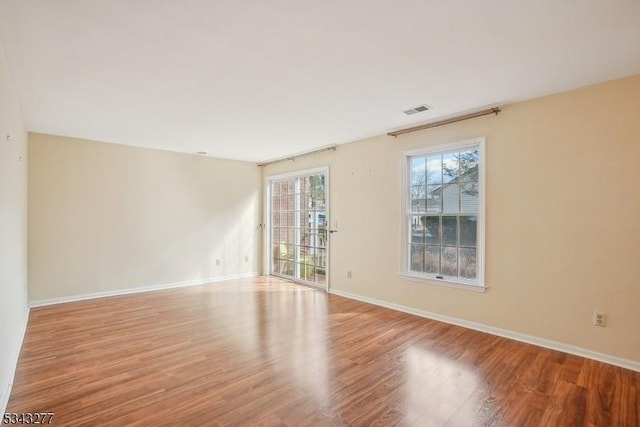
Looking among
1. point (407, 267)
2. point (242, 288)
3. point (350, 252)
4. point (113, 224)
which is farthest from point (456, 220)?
point (113, 224)

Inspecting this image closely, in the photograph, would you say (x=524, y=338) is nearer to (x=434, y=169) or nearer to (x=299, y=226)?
(x=434, y=169)

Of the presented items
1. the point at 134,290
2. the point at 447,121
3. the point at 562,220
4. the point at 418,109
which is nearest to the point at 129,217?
the point at 134,290

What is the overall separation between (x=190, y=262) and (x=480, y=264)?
4858 mm

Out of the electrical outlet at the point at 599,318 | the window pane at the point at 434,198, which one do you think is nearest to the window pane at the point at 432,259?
the window pane at the point at 434,198

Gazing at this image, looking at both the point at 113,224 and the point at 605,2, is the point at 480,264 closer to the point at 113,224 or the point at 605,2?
the point at 605,2

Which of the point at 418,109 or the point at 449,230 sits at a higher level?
the point at 418,109

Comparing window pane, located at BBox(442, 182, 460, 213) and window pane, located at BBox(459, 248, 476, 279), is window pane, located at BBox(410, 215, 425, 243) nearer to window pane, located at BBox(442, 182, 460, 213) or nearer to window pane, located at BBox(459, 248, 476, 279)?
window pane, located at BBox(442, 182, 460, 213)

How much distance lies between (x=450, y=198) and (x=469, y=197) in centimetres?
23

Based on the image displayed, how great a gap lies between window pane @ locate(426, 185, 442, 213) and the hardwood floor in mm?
1418

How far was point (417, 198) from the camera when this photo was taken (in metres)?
4.22

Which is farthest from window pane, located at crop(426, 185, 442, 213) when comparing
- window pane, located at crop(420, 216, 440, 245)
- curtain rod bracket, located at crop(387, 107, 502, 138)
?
curtain rod bracket, located at crop(387, 107, 502, 138)

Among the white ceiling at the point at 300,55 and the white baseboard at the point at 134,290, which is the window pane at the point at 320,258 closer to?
the white baseboard at the point at 134,290

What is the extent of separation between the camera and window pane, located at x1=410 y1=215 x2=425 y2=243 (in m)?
4.18

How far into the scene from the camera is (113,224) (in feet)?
16.5
